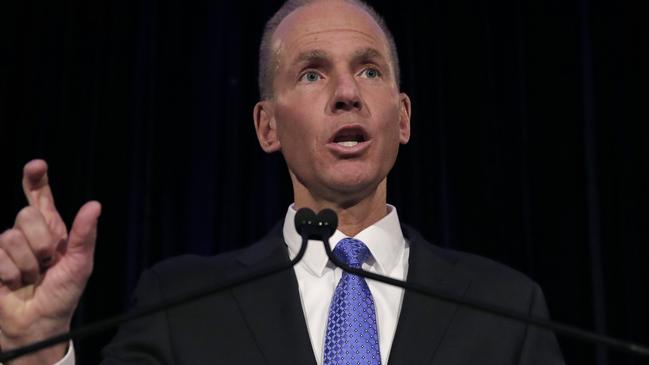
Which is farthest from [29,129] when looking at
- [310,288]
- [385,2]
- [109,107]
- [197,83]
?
[310,288]

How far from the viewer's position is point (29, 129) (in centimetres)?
237

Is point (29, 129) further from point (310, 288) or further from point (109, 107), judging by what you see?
point (310, 288)

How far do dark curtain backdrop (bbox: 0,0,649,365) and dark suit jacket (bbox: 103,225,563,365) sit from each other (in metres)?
0.86

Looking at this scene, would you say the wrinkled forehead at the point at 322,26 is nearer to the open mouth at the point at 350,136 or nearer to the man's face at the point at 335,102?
the man's face at the point at 335,102

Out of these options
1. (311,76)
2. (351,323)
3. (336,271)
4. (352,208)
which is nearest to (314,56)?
(311,76)

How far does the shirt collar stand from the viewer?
1501mm

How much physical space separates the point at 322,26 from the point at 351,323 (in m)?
0.58

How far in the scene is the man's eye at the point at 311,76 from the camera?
1.56m

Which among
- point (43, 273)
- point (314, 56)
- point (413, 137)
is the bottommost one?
point (413, 137)

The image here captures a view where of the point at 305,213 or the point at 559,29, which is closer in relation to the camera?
the point at 305,213

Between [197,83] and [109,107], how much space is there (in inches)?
10.4

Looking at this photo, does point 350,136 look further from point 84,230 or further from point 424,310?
point 84,230

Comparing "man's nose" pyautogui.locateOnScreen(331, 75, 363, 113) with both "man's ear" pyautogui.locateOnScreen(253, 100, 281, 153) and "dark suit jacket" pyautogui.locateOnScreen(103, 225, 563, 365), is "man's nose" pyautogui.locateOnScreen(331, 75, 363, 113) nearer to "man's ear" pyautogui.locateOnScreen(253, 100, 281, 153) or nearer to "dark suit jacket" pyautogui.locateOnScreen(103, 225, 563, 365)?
"man's ear" pyautogui.locateOnScreen(253, 100, 281, 153)

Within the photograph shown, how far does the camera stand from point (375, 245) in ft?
4.97
